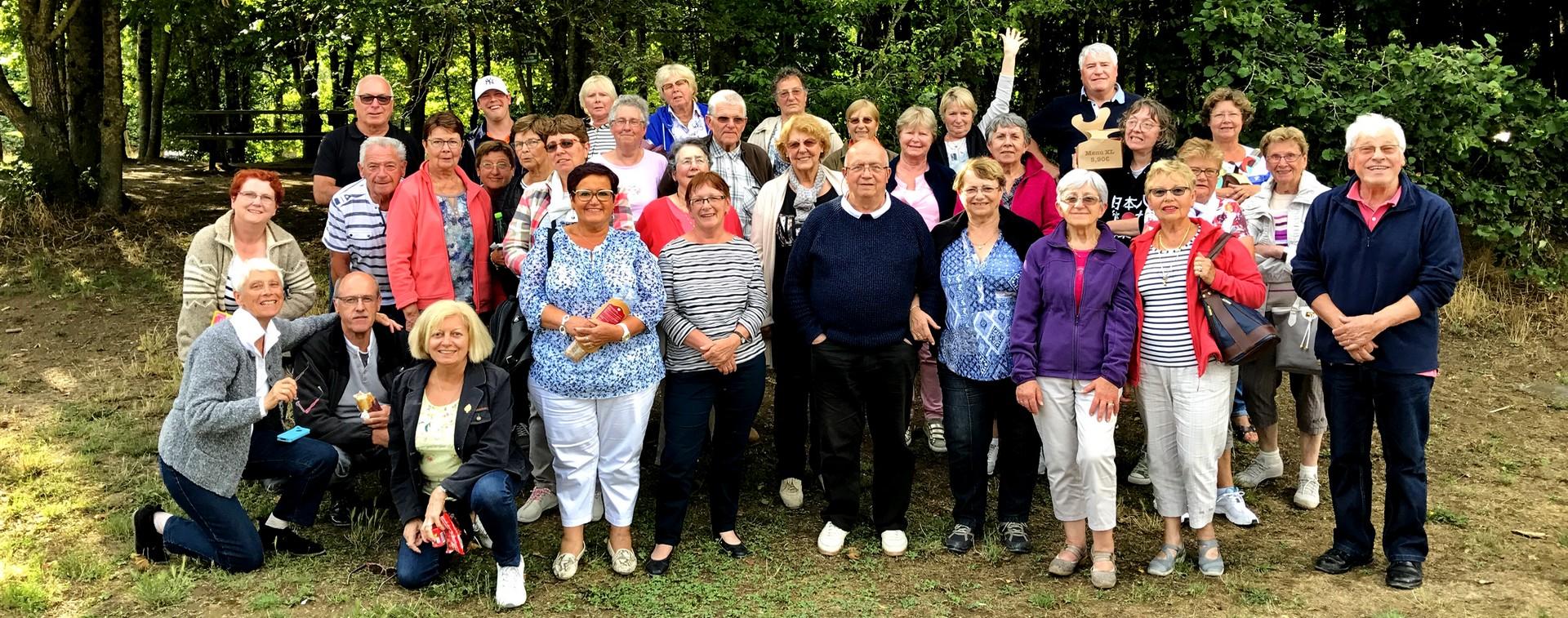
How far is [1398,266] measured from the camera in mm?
4250

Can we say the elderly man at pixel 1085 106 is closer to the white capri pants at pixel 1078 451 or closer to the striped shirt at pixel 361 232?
the white capri pants at pixel 1078 451

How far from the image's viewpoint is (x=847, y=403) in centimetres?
482

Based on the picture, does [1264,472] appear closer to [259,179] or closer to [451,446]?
[451,446]

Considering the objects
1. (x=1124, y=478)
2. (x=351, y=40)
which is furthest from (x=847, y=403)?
(x=351, y=40)

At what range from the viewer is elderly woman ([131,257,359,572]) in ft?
14.5

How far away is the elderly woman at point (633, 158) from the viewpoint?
5258 millimetres

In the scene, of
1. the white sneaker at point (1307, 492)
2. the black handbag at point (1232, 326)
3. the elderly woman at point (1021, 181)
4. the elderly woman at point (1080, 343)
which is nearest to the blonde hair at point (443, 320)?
the elderly woman at point (1080, 343)

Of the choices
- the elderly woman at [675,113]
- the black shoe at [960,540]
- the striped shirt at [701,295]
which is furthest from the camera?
the elderly woman at [675,113]

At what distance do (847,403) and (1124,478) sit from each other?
187cm

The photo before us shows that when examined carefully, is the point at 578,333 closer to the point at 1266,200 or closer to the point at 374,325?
the point at 374,325

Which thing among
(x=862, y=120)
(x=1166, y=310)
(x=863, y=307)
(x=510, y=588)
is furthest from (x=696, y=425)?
(x=1166, y=310)

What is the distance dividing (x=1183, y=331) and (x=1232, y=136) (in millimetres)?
1575

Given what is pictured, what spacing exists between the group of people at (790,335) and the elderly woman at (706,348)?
A: 0.5 inches

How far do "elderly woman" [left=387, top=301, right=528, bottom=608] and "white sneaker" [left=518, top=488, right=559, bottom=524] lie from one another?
678 millimetres
